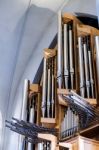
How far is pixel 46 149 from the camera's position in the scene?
4.88 meters

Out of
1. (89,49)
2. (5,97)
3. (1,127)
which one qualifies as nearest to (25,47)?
(5,97)

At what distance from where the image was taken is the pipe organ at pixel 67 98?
404 centimetres

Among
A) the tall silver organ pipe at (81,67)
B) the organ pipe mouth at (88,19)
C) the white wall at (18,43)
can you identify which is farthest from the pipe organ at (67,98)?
the white wall at (18,43)

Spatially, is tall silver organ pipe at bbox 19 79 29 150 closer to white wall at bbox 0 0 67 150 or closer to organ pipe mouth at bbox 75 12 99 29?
white wall at bbox 0 0 67 150

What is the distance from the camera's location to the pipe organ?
4.04 meters

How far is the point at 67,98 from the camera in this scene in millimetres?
4105

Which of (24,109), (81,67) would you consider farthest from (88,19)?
(24,109)

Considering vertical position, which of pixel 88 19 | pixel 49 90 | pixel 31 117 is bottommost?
pixel 31 117

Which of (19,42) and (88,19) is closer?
(88,19)

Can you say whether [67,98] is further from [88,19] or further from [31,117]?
[88,19]

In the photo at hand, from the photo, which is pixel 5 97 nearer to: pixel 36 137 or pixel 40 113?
pixel 40 113

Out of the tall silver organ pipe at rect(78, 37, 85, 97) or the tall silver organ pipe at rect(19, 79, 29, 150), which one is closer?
the tall silver organ pipe at rect(78, 37, 85, 97)

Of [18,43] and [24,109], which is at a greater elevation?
[18,43]

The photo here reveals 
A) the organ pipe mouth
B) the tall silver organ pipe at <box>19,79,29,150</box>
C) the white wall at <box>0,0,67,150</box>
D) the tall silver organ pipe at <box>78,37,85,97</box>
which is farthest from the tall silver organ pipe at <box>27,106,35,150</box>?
the organ pipe mouth
